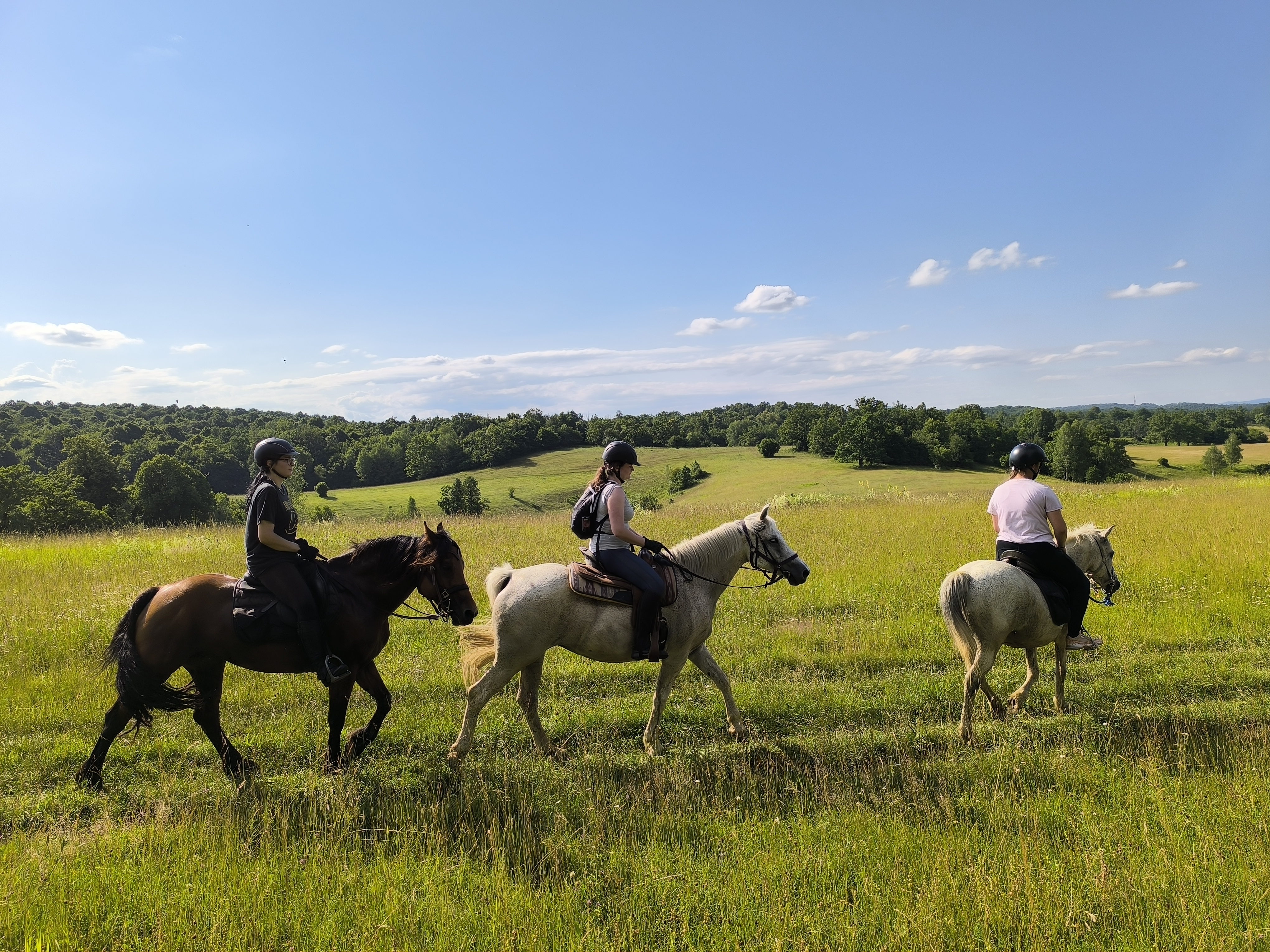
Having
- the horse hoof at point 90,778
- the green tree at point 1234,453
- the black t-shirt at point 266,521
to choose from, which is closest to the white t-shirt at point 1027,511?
the black t-shirt at point 266,521

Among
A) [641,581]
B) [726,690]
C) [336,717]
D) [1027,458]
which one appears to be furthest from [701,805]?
[1027,458]

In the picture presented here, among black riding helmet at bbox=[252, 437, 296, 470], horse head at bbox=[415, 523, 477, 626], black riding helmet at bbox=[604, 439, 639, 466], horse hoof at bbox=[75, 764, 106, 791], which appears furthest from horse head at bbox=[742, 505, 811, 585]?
horse hoof at bbox=[75, 764, 106, 791]

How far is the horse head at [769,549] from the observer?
641 cm

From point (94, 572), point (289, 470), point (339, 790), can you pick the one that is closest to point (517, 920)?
point (339, 790)

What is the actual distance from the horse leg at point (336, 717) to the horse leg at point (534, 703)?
160 centimetres

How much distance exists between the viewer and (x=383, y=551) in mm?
6074

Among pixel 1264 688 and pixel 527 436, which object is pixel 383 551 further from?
pixel 527 436

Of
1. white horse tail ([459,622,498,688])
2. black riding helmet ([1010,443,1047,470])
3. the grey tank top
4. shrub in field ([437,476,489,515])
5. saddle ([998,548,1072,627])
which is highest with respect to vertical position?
black riding helmet ([1010,443,1047,470])

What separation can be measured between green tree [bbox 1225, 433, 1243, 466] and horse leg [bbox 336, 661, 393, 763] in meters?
93.6

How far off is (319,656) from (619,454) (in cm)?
333

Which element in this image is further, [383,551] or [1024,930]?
[383,551]

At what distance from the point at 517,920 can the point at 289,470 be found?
424cm

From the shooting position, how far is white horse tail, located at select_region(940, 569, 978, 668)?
6359 mm

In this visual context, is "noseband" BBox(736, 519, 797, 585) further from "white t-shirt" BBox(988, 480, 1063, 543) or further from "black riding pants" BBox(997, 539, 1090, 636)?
"black riding pants" BBox(997, 539, 1090, 636)
